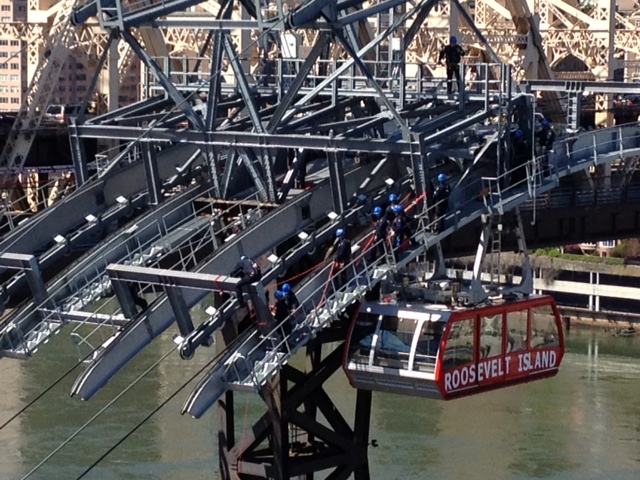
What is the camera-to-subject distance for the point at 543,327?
790 inches

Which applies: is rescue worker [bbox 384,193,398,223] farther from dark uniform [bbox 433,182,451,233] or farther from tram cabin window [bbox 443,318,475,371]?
tram cabin window [bbox 443,318,475,371]

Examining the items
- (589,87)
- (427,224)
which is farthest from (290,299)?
(589,87)

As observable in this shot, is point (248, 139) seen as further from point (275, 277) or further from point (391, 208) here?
point (391, 208)

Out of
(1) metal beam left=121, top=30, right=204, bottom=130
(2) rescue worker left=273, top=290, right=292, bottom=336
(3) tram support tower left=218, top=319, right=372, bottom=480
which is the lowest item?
(3) tram support tower left=218, top=319, right=372, bottom=480

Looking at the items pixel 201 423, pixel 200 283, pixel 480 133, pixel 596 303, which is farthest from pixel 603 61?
pixel 200 283

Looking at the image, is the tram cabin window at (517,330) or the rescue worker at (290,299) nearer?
the rescue worker at (290,299)

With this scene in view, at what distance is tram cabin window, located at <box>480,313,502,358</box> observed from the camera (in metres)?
19.4

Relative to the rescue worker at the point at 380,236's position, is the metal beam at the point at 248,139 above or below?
above

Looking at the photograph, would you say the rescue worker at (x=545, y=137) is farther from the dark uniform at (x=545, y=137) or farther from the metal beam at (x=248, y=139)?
the metal beam at (x=248, y=139)

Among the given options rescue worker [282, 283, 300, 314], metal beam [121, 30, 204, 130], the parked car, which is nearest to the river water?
the parked car

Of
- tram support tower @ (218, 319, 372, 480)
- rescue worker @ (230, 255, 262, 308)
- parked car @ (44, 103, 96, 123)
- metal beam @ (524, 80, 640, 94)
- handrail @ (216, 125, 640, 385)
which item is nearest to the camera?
rescue worker @ (230, 255, 262, 308)

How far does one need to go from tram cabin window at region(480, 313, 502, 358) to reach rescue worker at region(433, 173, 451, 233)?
0.95 m

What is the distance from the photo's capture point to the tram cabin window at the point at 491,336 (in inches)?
762

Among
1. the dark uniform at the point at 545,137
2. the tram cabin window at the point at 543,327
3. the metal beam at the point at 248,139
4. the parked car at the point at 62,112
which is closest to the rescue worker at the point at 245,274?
the metal beam at the point at 248,139
